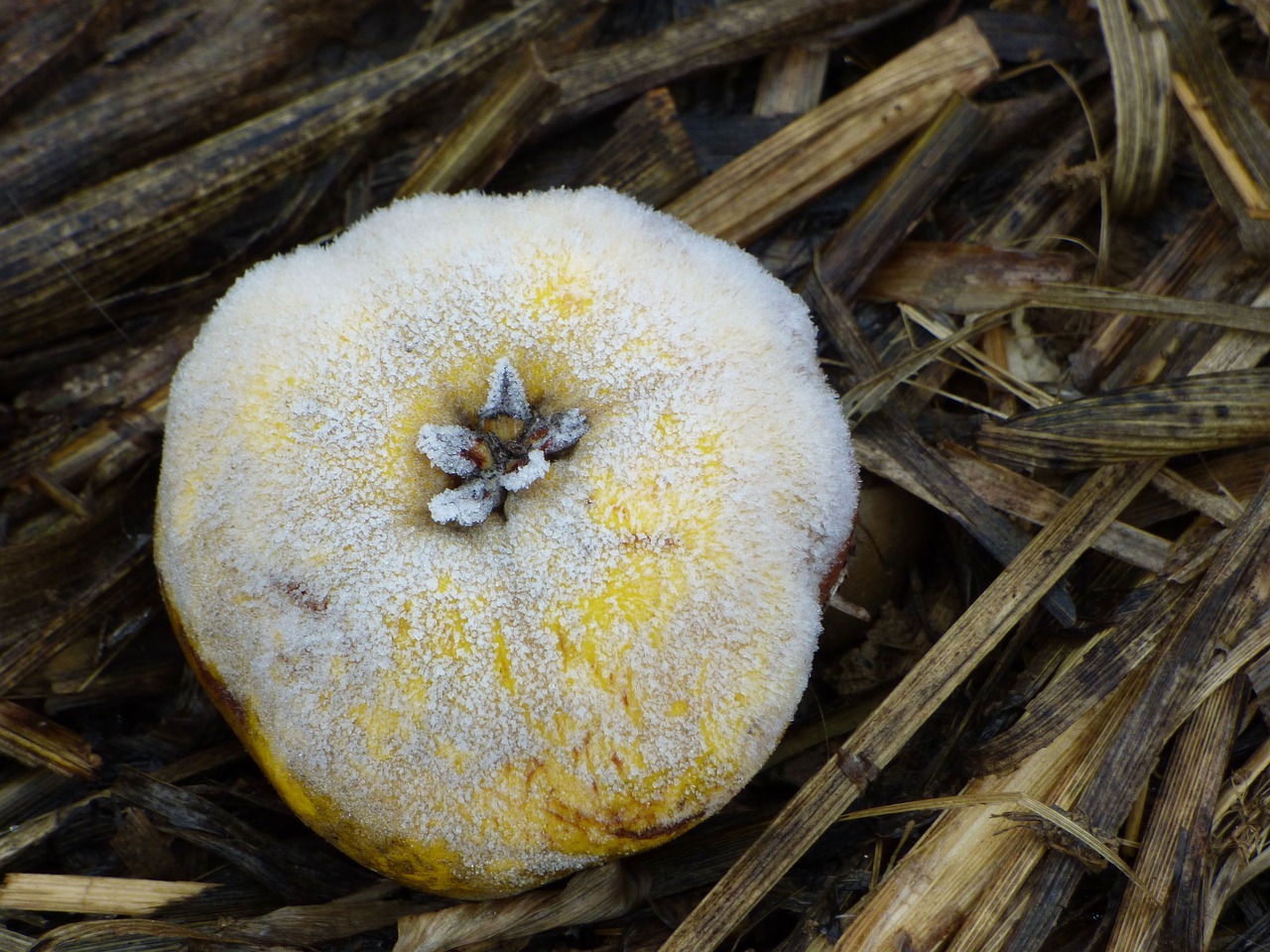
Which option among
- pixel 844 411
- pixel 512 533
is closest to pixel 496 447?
pixel 512 533

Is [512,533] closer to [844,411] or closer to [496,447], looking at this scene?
[496,447]

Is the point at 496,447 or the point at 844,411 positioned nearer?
the point at 496,447

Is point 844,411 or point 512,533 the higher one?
point 512,533

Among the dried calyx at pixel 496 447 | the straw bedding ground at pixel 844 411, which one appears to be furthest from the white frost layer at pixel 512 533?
the straw bedding ground at pixel 844 411

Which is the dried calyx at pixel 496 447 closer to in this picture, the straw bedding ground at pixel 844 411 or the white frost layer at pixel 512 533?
Result: the white frost layer at pixel 512 533
